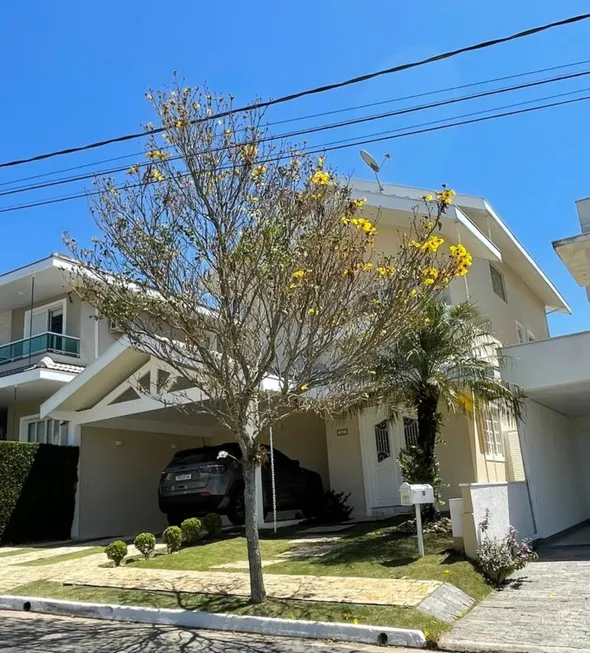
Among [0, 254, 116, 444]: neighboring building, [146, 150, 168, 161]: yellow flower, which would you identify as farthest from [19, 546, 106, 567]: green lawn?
[146, 150, 168, 161]: yellow flower

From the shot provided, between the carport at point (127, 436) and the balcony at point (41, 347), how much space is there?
3.68 metres

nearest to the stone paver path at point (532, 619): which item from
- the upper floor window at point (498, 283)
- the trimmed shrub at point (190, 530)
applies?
the trimmed shrub at point (190, 530)

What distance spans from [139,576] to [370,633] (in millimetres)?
4169

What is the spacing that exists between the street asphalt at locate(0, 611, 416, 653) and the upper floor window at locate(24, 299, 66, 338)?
1415 centimetres

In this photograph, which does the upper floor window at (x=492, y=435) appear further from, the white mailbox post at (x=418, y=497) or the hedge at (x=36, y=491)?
the hedge at (x=36, y=491)

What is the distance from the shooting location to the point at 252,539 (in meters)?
7.99

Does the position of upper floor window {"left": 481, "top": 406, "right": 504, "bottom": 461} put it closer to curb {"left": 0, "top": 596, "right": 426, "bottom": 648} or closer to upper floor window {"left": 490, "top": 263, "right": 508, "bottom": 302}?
upper floor window {"left": 490, "top": 263, "right": 508, "bottom": 302}

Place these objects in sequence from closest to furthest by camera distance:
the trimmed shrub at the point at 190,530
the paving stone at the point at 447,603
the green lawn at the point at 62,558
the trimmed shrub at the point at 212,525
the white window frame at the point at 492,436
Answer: the paving stone at the point at 447,603 → the green lawn at the point at 62,558 → the trimmed shrub at the point at 190,530 → the trimmed shrub at the point at 212,525 → the white window frame at the point at 492,436

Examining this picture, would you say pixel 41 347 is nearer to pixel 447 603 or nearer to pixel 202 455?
pixel 202 455

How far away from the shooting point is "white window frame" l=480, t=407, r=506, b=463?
1435 cm

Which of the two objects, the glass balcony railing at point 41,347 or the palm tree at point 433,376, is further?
the glass balcony railing at point 41,347

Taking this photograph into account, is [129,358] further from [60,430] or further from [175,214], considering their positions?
[175,214]

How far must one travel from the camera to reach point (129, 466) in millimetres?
17266

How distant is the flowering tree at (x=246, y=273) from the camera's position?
26.2 ft
